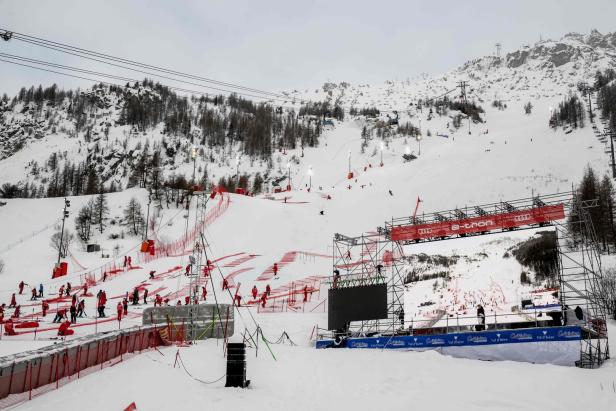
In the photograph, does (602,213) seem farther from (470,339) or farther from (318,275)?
(470,339)

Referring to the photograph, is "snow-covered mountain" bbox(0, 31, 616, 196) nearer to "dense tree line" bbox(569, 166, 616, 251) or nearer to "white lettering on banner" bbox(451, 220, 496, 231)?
"dense tree line" bbox(569, 166, 616, 251)

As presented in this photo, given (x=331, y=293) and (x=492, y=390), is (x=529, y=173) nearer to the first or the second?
(x=331, y=293)

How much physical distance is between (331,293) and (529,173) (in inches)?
1993

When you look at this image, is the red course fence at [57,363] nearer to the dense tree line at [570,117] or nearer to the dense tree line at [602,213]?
the dense tree line at [602,213]

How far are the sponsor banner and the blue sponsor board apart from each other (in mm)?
5272

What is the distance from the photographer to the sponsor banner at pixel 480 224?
69.7 ft

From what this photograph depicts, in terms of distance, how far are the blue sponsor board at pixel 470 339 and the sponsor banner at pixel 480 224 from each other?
5.27 m

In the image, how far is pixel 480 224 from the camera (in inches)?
922

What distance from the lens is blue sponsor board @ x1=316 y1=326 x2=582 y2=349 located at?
1777 centimetres

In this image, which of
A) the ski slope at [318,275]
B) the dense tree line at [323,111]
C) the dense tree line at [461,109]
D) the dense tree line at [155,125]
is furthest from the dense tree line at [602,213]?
the dense tree line at [323,111]

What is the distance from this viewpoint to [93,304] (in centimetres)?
3556

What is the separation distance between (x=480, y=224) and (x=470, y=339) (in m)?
6.06

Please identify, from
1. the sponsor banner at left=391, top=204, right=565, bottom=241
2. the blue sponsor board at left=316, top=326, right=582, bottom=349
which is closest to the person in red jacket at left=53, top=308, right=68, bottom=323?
the blue sponsor board at left=316, top=326, right=582, bottom=349

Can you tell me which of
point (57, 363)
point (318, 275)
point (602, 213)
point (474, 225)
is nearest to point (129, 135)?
point (318, 275)
